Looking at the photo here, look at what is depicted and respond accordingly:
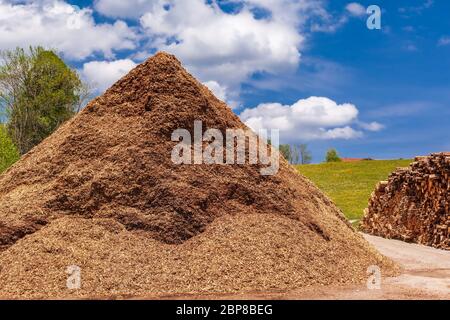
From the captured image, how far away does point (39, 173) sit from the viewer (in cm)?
1113

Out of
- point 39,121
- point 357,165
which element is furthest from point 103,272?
point 357,165

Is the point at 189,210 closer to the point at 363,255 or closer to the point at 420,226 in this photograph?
the point at 363,255

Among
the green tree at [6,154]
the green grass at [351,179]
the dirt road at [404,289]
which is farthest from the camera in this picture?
the green grass at [351,179]

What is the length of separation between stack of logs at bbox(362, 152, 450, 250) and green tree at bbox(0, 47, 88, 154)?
26950 mm

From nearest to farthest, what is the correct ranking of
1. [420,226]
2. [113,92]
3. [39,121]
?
[113,92], [420,226], [39,121]

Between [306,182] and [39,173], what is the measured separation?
6.04 m

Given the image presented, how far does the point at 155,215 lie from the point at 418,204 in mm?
10853

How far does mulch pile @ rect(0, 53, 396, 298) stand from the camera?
8258mm

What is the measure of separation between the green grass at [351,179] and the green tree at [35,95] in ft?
68.6

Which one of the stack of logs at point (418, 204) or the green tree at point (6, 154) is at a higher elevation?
the green tree at point (6, 154)

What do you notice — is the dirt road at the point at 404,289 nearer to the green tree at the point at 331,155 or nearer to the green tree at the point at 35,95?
the green tree at the point at 35,95

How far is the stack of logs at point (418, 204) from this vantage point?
1608 cm

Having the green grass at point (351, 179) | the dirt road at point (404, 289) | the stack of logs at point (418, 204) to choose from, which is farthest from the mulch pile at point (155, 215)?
the green grass at point (351, 179)
